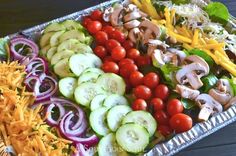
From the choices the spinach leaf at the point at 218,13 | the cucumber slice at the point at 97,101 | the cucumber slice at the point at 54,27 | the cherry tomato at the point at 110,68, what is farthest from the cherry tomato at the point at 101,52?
the spinach leaf at the point at 218,13

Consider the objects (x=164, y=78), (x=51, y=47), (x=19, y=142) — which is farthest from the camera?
(x=51, y=47)

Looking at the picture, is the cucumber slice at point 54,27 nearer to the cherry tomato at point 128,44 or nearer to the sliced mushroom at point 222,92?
the cherry tomato at point 128,44

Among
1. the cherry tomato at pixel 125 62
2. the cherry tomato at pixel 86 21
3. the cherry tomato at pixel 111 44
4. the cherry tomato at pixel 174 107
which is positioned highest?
the cherry tomato at pixel 86 21

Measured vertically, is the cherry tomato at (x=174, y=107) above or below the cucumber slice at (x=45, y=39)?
below

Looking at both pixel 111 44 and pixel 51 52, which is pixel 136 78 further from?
pixel 51 52

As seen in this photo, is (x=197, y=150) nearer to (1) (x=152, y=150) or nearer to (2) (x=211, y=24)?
(1) (x=152, y=150)

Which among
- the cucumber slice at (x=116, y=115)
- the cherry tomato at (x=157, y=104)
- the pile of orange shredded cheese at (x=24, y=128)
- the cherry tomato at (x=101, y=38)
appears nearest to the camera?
the pile of orange shredded cheese at (x=24, y=128)

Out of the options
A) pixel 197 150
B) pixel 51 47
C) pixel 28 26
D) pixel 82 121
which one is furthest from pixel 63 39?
pixel 197 150

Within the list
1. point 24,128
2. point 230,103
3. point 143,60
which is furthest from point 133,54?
point 24,128
